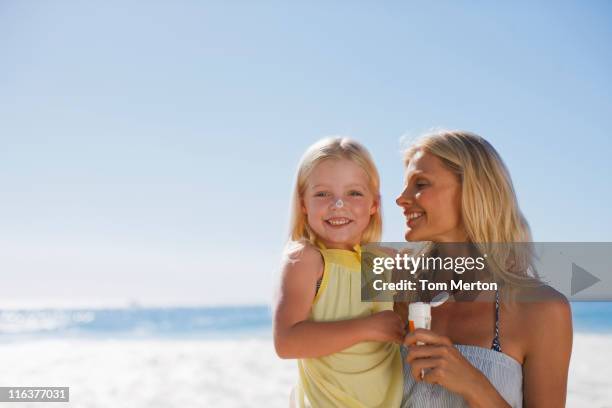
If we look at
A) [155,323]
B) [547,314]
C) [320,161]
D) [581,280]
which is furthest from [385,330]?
[155,323]

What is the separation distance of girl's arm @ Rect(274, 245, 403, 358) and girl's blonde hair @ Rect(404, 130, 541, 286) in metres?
0.63

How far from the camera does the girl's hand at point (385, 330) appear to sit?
2375 mm

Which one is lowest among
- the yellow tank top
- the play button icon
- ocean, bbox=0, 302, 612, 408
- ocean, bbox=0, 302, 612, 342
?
ocean, bbox=0, 302, 612, 342

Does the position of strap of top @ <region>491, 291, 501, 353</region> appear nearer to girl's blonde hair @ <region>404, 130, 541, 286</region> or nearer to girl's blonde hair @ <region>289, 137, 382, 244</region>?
girl's blonde hair @ <region>404, 130, 541, 286</region>

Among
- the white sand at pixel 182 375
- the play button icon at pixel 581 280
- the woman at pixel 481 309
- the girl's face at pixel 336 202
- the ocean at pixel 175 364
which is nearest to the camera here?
the woman at pixel 481 309

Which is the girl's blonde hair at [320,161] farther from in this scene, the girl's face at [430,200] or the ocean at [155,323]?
the ocean at [155,323]

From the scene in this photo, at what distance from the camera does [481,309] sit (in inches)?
108

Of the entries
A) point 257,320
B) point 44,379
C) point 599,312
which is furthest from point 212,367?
point 599,312

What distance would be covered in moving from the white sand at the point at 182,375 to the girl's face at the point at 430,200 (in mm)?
5966

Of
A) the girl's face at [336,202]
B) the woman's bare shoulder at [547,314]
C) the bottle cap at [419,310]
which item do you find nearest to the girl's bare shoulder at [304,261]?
the girl's face at [336,202]

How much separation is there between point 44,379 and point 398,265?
9.41m

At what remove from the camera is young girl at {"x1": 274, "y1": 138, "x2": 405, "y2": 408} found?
2.41 meters

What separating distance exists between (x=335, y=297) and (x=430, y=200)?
→ 612mm

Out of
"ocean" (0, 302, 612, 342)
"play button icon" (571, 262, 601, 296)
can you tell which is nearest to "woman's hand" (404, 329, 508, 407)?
"play button icon" (571, 262, 601, 296)
